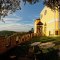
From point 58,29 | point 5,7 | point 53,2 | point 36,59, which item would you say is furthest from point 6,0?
point 58,29

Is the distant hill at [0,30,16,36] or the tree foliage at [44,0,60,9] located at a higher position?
the tree foliage at [44,0,60,9]

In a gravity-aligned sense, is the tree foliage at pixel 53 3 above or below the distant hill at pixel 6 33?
above

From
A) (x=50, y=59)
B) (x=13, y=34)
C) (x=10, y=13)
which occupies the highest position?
(x=10, y=13)

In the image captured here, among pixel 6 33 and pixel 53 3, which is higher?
pixel 53 3

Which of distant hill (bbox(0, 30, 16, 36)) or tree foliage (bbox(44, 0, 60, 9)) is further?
distant hill (bbox(0, 30, 16, 36))

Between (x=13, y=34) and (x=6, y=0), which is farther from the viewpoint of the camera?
(x=13, y=34)

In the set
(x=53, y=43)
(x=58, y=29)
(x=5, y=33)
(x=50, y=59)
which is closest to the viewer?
(x=50, y=59)

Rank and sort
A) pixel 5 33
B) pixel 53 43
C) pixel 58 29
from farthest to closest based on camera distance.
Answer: pixel 58 29, pixel 5 33, pixel 53 43

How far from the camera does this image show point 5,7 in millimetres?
12773

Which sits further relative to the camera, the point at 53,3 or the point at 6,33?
the point at 6,33

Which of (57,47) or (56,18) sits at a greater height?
(56,18)

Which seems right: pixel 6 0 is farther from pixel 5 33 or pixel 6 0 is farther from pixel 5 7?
pixel 5 33

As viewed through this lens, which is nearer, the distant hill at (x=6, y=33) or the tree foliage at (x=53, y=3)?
the tree foliage at (x=53, y=3)

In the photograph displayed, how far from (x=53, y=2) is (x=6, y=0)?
2.35 m
